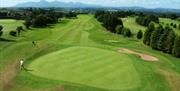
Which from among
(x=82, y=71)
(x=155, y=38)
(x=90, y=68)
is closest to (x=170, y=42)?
(x=155, y=38)

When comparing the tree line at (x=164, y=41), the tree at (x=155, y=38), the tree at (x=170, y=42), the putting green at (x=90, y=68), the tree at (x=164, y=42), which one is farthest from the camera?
the tree at (x=155, y=38)

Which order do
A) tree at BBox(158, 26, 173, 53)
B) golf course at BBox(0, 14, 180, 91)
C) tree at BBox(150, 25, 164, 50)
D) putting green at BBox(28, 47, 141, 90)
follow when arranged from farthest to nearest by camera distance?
tree at BBox(150, 25, 164, 50) → tree at BBox(158, 26, 173, 53) → putting green at BBox(28, 47, 141, 90) → golf course at BBox(0, 14, 180, 91)

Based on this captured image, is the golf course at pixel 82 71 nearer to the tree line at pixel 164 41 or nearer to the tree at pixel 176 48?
the tree at pixel 176 48

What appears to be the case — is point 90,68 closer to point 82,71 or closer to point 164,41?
point 82,71

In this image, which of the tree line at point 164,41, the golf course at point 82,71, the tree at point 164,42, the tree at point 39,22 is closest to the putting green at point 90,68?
the golf course at point 82,71

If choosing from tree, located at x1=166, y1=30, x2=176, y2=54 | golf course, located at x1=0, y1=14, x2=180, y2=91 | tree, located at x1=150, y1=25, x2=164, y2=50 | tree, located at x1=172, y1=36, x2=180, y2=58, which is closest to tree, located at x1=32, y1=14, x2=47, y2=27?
tree, located at x1=150, y1=25, x2=164, y2=50

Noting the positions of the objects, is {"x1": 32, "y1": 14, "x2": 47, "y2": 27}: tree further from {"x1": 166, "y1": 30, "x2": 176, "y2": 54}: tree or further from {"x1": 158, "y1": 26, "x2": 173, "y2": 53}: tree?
{"x1": 166, "y1": 30, "x2": 176, "y2": 54}: tree

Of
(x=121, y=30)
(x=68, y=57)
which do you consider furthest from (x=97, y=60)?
(x=121, y=30)
